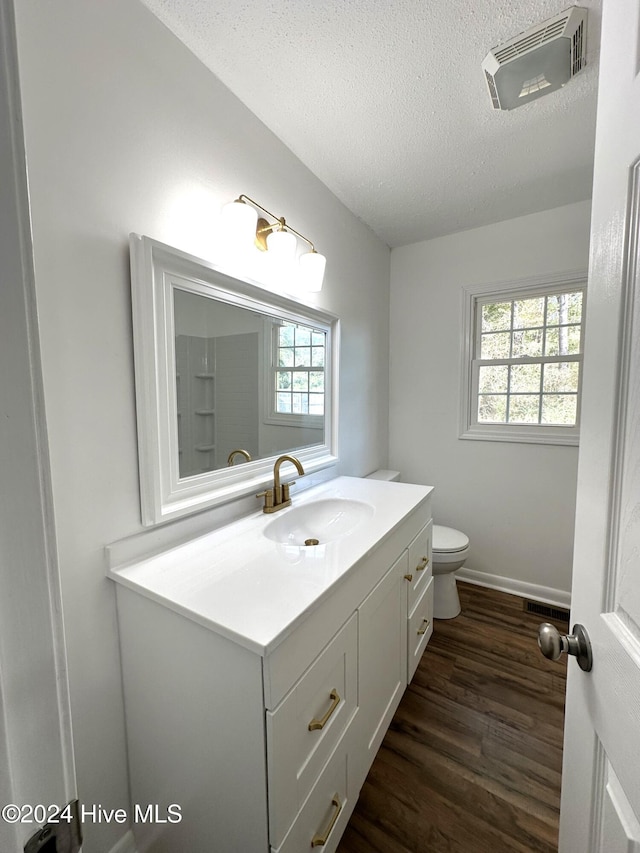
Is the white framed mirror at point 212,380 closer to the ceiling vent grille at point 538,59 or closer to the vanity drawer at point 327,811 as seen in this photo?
the vanity drawer at point 327,811

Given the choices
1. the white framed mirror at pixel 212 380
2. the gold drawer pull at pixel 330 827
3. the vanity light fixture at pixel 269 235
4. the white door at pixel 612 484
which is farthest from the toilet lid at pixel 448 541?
the vanity light fixture at pixel 269 235

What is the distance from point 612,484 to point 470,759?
1.37 m

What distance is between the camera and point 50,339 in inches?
31.6

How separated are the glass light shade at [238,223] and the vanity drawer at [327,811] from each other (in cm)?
159

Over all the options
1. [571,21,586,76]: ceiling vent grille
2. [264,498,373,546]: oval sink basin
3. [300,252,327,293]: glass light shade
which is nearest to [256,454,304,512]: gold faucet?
[264,498,373,546]: oval sink basin

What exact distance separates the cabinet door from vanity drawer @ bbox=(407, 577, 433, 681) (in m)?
0.06

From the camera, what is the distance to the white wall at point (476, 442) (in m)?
2.11

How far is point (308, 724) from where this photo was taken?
82cm

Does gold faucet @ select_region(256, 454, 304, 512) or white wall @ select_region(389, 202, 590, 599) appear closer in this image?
gold faucet @ select_region(256, 454, 304, 512)

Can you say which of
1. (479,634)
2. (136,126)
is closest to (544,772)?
(479,634)

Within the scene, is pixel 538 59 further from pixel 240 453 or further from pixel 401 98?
pixel 240 453

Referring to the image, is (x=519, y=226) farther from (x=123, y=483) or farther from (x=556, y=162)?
(x=123, y=483)

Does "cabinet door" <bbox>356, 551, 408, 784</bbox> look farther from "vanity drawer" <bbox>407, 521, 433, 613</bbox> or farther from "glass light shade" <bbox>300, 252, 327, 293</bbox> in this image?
"glass light shade" <bbox>300, 252, 327, 293</bbox>

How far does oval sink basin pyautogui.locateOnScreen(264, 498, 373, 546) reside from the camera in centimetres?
136
